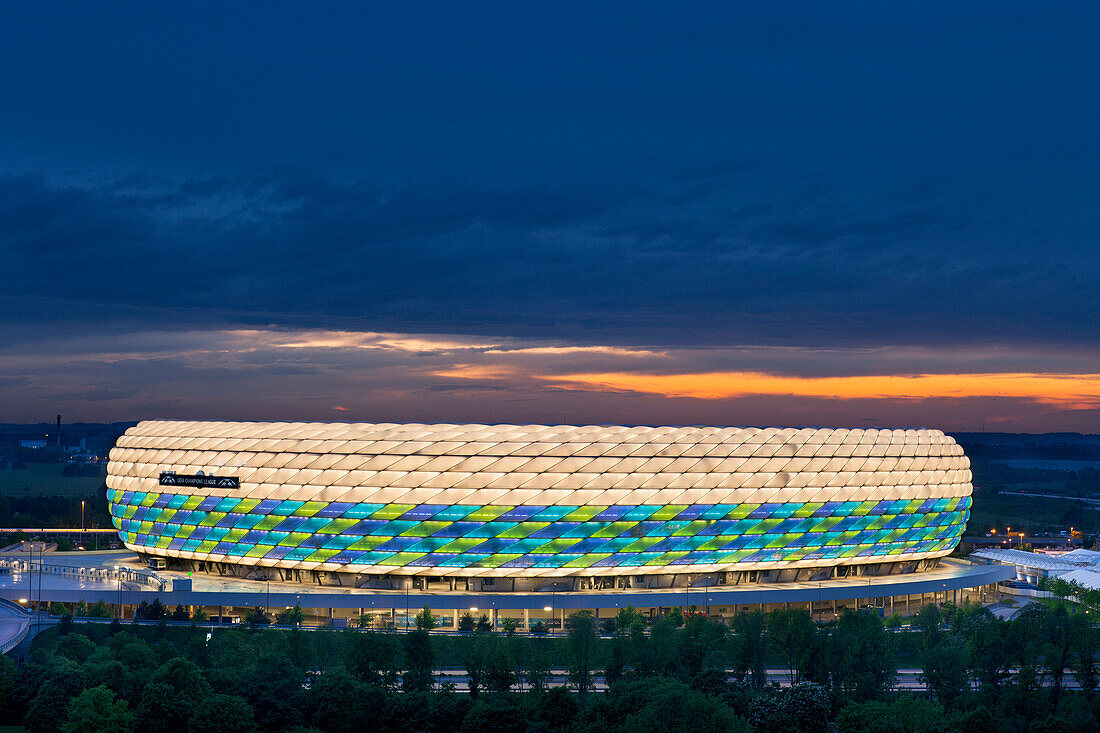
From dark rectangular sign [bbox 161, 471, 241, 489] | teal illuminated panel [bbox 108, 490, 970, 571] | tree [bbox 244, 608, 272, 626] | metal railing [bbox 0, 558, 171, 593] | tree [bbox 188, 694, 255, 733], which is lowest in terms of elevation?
tree [bbox 188, 694, 255, 733]

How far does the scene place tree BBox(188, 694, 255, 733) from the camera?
169 ft

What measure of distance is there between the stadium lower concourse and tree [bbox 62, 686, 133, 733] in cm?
2739

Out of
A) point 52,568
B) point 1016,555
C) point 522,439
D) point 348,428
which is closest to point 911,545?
point 1016,555

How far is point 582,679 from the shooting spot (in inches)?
2370

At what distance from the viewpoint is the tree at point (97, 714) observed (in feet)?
165

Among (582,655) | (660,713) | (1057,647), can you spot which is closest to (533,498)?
(582,655)

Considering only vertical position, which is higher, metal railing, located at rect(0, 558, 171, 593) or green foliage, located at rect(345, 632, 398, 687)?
Result: metal railing, located at rect(0, 558, 171, 593)

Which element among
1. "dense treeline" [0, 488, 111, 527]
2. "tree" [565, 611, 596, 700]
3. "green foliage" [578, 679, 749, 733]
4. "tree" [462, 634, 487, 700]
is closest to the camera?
"green foliage" [578, 679, 749, 733]

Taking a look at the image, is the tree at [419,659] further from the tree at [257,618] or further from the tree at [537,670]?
the tree at [257,618]

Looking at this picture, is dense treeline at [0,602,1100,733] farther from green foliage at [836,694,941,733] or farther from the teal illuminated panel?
the teal illuminated panel

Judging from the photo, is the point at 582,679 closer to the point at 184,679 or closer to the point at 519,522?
the point at 184,679

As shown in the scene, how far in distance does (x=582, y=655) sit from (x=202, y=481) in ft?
140

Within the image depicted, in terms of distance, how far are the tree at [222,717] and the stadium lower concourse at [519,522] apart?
2613 centimetres

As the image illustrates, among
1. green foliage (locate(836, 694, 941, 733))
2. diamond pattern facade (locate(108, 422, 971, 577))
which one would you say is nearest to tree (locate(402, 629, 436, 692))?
diamond pattern facade (locate(108, 422, 971, 577))
